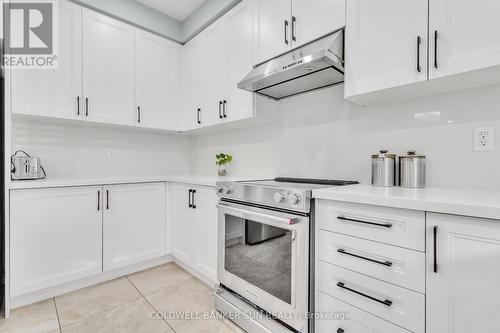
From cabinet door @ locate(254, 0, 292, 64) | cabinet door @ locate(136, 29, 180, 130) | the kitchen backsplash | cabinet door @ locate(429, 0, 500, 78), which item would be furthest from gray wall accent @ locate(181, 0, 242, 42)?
cabinet door @ locate(429, 0, 500, 78)

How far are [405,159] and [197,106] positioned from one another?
202 centimetres

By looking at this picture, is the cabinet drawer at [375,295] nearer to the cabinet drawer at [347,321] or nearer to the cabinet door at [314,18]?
the cabinet drawer at [347,321]

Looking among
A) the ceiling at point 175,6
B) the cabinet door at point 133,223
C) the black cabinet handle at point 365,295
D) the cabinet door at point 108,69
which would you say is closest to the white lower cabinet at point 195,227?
the cabinet door at point 133,223

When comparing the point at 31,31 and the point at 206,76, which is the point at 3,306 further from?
the point at 206,76

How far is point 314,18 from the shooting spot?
1.60m

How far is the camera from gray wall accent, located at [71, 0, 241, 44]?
7.57 feet

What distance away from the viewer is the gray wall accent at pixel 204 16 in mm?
2274

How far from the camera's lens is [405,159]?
1425 mm

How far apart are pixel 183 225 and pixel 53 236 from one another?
101 centimetres

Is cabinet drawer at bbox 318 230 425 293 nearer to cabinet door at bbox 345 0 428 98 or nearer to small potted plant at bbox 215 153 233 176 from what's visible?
cabinet door at bbox 345 0 428 98

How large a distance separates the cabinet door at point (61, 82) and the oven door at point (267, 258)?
1656 millimetres

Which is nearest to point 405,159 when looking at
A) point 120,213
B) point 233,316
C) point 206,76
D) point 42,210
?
point 233,316

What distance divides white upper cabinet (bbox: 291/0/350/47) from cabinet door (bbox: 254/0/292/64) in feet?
0.19

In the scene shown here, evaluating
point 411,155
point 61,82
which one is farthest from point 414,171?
point 61,82
